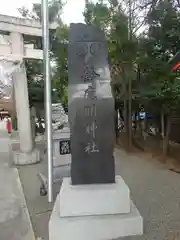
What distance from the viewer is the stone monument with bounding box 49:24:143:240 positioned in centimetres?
355

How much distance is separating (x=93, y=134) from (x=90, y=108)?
0.35 metres

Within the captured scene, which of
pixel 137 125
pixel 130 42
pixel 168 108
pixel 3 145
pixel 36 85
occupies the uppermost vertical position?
pixel 130 42

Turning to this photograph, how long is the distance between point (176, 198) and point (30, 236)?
2626mm

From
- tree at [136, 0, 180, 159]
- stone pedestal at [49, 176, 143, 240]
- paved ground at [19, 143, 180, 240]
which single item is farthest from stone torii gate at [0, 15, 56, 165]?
stone pedestal at [49, 176, 143, 240]

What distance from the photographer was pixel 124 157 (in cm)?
917

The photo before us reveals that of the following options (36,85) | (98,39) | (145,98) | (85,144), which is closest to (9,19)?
(36,85)

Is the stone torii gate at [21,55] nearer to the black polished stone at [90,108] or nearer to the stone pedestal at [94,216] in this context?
the black polished stone at [90,108]

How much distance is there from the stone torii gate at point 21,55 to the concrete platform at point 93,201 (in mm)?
5096

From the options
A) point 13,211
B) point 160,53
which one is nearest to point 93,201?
point 13,211

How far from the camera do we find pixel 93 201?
11.6 ft

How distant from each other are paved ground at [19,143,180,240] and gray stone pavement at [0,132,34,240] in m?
0.12

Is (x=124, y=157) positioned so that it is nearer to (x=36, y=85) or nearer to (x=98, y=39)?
(x=36, y=85)

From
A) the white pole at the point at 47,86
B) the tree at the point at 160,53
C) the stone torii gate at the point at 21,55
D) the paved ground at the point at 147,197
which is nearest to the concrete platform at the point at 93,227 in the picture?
the paved ground at the point at 147,197

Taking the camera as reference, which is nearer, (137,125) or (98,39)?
(98,39)
